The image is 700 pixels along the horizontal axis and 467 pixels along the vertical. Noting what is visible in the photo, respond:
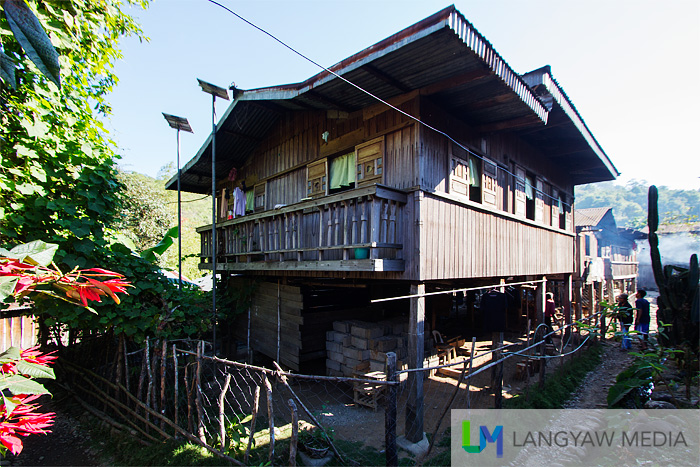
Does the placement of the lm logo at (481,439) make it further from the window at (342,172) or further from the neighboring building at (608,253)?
the neighboring building at (608,253)

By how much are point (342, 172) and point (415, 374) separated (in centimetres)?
483

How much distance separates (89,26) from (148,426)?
739 cm

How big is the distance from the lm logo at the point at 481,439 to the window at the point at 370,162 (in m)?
4.87

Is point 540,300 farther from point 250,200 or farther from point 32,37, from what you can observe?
point 32,37

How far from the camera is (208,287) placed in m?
18.8

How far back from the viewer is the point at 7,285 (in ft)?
7.70

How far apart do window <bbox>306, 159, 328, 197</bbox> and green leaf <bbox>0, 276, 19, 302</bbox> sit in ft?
21.6

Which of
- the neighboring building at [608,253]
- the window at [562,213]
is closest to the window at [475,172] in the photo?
the window at [562,213]

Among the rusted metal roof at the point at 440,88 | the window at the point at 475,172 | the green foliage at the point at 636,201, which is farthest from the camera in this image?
the green foliage at the point at 636,201

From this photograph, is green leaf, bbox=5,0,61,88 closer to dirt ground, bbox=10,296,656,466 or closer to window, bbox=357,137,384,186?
window, bbox=357,137,384,186

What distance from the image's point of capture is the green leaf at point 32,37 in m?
2.11

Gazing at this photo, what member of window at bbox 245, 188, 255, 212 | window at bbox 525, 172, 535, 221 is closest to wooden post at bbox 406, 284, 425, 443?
window at bbox 525, 172, 535, 221

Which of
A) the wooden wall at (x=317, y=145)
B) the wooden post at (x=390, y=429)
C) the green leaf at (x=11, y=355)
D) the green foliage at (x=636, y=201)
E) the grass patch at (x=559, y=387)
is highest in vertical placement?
the green foliage at (x=636, y=201)

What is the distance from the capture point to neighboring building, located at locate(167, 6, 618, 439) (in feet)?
18.8
